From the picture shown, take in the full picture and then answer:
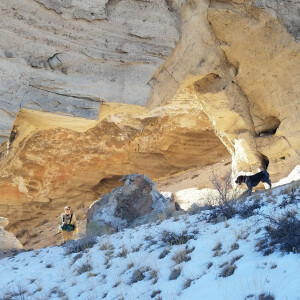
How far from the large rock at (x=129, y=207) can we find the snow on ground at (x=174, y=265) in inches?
123

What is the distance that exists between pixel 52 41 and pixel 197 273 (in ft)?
22.5

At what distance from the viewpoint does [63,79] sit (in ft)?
32.8

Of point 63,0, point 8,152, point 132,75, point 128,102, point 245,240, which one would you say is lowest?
point 245,240

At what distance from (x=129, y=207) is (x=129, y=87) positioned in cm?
334

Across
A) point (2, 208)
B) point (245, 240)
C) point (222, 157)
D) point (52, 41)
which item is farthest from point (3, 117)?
point (222, 157)

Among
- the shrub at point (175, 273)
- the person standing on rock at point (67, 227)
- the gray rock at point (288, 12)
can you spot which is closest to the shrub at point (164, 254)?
the shrub at point (175, 273)

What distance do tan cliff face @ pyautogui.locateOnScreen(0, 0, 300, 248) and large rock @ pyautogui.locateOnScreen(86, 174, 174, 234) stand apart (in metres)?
2.13

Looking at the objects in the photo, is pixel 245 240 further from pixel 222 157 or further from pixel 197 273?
pixel 222 157

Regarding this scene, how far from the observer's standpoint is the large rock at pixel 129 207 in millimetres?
11469

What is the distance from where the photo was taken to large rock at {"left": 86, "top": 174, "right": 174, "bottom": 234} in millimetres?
11469

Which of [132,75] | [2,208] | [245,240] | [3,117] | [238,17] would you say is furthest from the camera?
[2,208]

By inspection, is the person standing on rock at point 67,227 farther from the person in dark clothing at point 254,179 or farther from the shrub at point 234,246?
the shrub at point 234,246

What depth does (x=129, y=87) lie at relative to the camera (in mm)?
10633

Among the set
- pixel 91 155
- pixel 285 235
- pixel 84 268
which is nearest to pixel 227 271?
pixel 285 235
